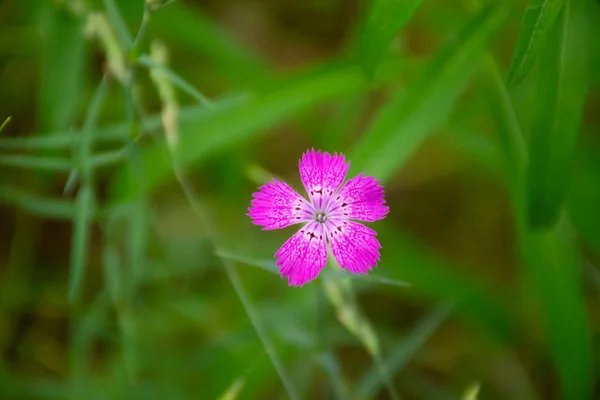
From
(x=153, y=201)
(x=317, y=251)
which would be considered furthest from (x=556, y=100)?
(x=153, y=201)

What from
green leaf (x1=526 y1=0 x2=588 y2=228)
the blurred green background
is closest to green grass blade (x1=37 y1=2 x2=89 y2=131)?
the blurred green background

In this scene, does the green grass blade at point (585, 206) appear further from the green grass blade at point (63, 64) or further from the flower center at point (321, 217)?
the green grass blade at point (63, 64)

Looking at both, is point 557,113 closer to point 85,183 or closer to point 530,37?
point 530,37

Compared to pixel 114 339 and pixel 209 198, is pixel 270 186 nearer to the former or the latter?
pixel 114 339

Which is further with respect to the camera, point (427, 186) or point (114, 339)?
point (427, 186)

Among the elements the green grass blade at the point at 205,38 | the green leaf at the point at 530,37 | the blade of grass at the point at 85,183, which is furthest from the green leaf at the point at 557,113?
the green grass blade at the point at 205,38
